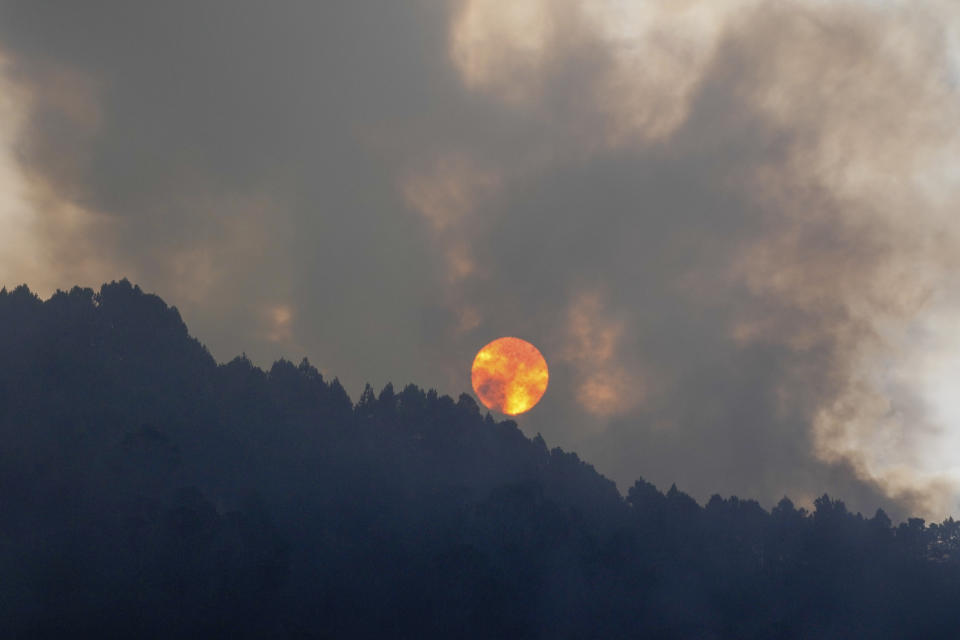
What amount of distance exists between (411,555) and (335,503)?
52.1 ft

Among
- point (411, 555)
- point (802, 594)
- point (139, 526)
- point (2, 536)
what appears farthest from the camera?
point (802, 594)

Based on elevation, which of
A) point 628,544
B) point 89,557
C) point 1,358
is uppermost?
point 1,358

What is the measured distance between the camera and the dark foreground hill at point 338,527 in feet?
358

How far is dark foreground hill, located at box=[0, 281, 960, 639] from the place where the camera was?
109 metres

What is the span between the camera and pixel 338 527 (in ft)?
427

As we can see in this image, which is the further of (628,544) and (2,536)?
(628,544)

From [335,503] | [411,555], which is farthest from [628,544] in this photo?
[335,503]

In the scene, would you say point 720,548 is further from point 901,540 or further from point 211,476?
point 211,476

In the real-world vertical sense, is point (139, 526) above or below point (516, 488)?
below

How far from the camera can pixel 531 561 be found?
13738cm

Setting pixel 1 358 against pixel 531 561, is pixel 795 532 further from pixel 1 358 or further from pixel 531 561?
pixel 1 358

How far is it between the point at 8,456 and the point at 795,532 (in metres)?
136

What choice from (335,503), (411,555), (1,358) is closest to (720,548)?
(411,555)

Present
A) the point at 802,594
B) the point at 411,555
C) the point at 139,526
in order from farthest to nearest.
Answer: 1. the point at 802,594
2. the point at 411,555
3. the point at 139,526
